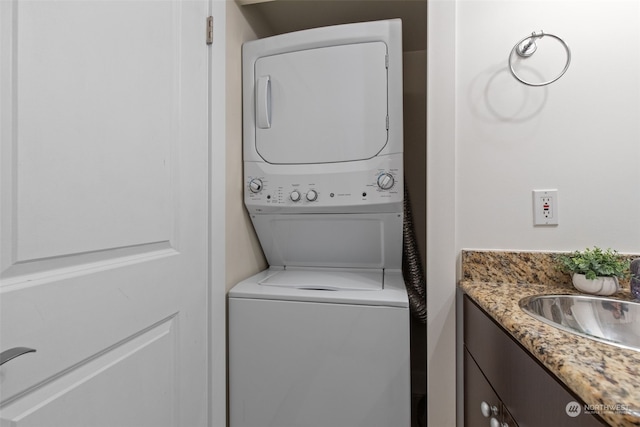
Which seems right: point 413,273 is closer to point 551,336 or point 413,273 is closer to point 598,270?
point 598,270

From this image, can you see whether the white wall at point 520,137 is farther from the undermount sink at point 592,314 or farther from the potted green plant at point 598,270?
the undermount sink at point 592,314

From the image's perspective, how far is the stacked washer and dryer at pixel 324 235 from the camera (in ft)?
3.90

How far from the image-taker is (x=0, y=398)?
60 cm

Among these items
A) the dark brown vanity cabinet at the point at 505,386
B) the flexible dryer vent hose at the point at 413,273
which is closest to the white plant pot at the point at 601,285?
the dark brown vanity cabinet at the point at 505,386

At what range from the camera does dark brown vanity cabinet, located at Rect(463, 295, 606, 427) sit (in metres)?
0.58

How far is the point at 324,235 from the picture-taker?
156 centimetres

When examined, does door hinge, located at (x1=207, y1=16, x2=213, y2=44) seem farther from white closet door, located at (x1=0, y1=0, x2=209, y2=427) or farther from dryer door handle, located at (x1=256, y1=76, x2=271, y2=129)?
dryer door handle, located at (x1=256, y1=76, x2=271, y2=129)

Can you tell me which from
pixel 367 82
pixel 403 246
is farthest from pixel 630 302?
pixel 367 82

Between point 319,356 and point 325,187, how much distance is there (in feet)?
2.30

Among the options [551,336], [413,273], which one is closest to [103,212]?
[551,336]

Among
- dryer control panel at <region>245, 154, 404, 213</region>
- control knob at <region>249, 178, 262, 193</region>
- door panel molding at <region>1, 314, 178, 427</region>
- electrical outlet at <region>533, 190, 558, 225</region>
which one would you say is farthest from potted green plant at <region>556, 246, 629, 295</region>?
door panel molding at <region>1, 314, 178, 427</region>

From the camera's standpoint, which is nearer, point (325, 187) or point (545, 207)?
point (545, 207)

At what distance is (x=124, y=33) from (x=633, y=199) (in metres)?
1.67

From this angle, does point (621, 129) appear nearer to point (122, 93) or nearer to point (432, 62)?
point (432, 62)
